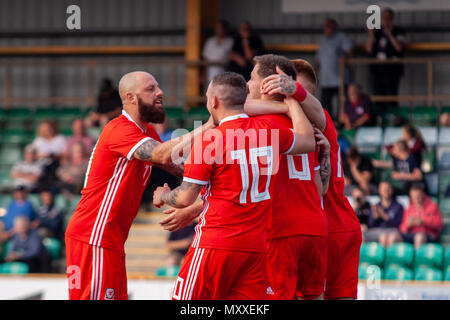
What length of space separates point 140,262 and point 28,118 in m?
4.83

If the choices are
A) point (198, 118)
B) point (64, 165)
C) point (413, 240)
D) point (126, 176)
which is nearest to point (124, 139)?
point (126, 176)

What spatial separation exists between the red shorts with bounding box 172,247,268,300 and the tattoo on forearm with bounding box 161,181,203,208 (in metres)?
0.30

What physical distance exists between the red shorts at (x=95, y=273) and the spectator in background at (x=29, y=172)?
22.7ft

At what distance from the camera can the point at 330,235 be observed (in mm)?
4934

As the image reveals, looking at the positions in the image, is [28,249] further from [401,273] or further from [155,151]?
[155,151]

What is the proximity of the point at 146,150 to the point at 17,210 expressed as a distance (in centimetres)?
653

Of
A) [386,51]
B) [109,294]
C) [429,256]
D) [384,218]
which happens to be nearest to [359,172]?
[384,218]

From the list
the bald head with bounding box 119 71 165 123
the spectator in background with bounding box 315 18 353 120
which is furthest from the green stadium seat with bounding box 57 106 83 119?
the bald head with bounding box 119 71 165 123

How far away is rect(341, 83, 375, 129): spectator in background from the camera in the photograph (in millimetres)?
12281

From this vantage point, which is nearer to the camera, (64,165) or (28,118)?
(64,165)

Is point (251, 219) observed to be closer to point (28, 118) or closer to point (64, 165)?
point (64, 165)

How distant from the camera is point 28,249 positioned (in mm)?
10016

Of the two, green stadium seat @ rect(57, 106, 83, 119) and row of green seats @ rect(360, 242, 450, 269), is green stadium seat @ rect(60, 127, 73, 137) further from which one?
row of green seats @ rect(360, 242, 450, 269)

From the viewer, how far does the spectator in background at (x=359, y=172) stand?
10.4 metres
